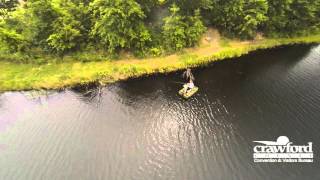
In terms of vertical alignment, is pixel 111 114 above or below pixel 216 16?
below

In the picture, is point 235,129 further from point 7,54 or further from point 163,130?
point 7,54

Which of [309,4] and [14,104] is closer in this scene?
[14,104]


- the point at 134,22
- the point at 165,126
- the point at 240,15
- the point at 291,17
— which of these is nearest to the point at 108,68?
the point at 134,22

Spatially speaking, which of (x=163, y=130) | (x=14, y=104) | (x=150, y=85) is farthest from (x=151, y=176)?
(x=14, y=104)

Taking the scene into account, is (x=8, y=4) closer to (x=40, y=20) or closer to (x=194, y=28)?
(x=40, y=20)

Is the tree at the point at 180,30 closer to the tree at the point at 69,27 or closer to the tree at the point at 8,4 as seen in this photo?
the tree at the point at 69,27

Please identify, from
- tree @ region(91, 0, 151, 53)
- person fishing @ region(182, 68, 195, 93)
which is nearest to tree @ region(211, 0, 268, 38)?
person fishing @ region(182, 68, 195, 93)

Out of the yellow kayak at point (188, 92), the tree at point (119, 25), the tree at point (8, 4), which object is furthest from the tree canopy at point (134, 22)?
the yellow kayak at point (188, 92)
